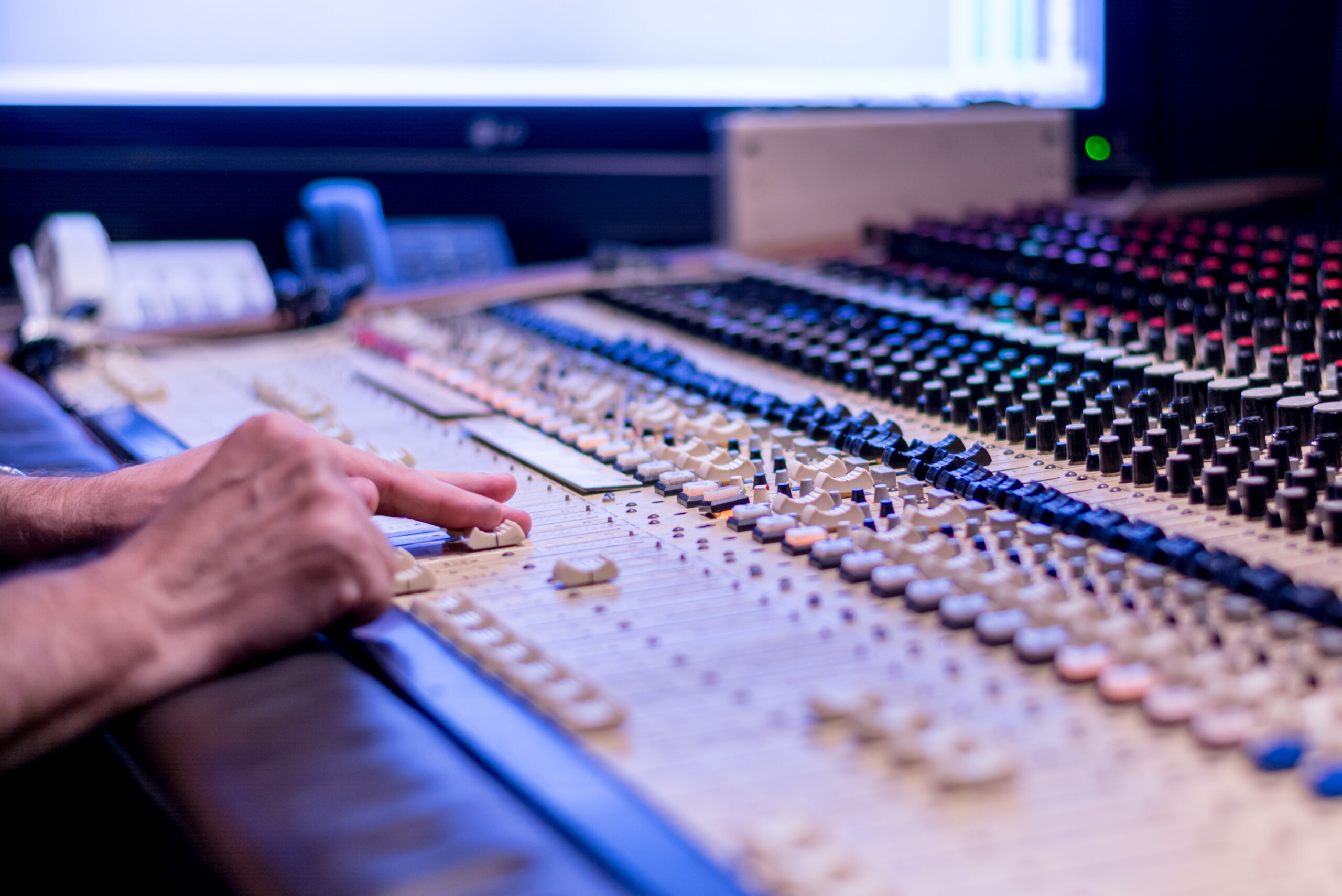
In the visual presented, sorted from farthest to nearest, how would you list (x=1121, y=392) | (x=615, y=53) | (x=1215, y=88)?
(x=1215, y=88)
(x=615, y=53)
(x=1121, y=392)

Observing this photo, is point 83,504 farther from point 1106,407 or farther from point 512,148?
point 512,148

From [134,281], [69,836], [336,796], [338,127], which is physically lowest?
[69,836]

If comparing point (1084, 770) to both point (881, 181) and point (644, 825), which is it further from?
point (881, 181)

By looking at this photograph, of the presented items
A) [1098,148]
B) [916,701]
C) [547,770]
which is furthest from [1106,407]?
[1098,148]

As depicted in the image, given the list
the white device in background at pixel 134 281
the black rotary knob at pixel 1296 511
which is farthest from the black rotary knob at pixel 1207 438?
the white device in background at pixel 134 281

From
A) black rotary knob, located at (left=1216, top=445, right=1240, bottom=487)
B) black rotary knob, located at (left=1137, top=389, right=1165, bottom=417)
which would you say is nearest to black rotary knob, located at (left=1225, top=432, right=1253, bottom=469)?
black rotary knob, located at (left=1216, top=445, right=1240, bottom=487)

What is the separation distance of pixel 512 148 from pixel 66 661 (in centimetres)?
182

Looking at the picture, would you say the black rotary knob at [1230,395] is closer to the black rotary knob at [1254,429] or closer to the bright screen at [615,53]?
the black rotary knob at [1254,429]

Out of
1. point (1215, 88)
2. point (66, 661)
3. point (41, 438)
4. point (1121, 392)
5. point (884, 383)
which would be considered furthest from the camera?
point (1215, 88)

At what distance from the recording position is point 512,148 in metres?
2.30

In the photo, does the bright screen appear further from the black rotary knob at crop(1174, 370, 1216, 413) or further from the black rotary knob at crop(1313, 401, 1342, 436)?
the black rotary knob at crop(1313, 401, 1342, 436)

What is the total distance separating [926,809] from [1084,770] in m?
0.06

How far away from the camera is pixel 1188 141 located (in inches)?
82.1

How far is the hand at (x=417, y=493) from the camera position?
2.55 feet
